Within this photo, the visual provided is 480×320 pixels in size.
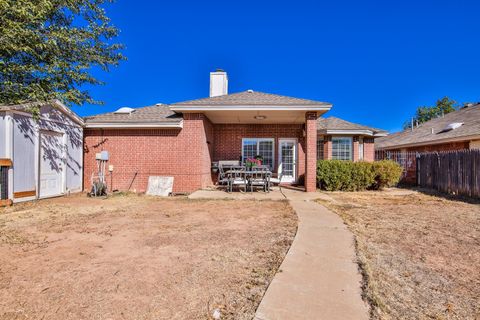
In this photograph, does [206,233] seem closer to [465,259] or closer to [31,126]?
[465,259]

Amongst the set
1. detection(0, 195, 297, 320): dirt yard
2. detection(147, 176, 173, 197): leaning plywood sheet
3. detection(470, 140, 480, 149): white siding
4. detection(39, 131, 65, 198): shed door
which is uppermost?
detection(470, 140, 480, 149): white siding

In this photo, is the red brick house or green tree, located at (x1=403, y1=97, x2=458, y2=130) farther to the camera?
green tree, located at (x1=403, y1=97, x2=458, y2=130)

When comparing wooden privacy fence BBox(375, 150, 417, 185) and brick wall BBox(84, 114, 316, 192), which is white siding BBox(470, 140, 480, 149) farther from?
brick wall BBox(84, 114, 316, 192)

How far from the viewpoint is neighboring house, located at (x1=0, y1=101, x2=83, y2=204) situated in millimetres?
7848

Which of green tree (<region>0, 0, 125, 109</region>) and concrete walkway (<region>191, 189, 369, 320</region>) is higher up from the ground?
green tree (<region>0, 0, 125, 109</region>)

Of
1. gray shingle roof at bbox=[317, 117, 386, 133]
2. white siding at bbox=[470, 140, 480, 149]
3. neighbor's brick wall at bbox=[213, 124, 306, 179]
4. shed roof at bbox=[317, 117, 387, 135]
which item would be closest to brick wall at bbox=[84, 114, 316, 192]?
neighbor's brick wall at bbox=[213, 124, 306, 179]

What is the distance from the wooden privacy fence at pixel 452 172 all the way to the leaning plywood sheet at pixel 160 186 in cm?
1163

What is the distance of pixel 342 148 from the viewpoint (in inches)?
605

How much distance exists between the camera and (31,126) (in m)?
8.63

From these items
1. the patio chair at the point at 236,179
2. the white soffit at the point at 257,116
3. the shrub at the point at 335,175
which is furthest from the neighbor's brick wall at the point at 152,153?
the shrub at the point at 335,175

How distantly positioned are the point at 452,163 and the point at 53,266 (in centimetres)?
1393

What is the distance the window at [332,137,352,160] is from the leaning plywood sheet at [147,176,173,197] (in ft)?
31.7

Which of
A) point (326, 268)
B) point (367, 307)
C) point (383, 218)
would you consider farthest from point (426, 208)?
point (367, 307)

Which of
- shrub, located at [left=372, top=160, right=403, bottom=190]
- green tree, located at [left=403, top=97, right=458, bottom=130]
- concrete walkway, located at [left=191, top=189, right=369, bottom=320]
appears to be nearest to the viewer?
concrete walkway, located at [left=191, top=189, right=369, bottom=320]
